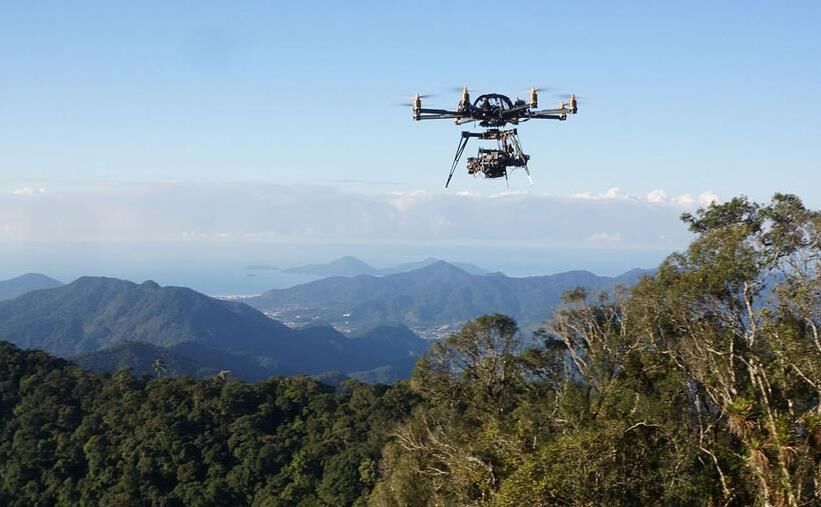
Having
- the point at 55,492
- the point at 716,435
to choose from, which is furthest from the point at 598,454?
the point at 55,492

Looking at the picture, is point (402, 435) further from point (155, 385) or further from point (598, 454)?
point (155, 385)

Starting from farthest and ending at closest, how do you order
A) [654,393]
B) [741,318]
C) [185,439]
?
[185,439] → [654,393] → [741,318]

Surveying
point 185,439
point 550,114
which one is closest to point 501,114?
point 550,114

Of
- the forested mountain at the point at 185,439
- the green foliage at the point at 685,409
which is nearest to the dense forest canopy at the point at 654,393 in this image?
the green foliage at the point at 685,409

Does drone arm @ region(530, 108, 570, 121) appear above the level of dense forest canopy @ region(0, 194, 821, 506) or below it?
above

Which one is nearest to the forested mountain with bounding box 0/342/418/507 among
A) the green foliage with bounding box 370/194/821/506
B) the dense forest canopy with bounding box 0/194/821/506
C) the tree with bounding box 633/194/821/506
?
the dense forest canopy with bounding box 0/194/821/506

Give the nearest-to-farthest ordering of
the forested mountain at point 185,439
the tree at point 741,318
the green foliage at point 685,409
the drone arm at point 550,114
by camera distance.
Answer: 1. the green foliage at point 685,409
2. the tree at point 741,318
3. the drone arm at point 550,114
4. the forested mountain at point 185,439

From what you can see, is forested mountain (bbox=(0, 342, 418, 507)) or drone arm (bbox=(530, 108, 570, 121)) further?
forested mountain (bbox=(0, 342, 418, 507))

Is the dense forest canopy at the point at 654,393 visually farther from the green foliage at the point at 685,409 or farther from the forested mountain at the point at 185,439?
the forested mountain at the point at 185,439

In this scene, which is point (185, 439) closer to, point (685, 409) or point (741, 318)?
point (685, 409)

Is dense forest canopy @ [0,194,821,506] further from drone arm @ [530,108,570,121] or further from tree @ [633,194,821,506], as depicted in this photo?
drone arm @ [530,108,570,121]

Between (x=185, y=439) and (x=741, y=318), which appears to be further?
(x=185, y=439)
